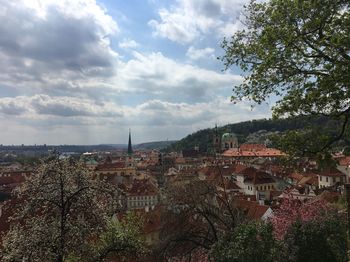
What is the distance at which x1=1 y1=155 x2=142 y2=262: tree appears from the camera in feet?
50.9

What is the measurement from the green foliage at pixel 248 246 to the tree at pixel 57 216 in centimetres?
519

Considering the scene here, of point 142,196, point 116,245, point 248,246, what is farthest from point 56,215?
point 142,196

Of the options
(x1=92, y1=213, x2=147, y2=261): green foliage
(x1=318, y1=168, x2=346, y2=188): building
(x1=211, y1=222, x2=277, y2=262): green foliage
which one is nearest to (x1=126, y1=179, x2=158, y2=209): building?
(x1=318, y1=168, x2=346, y2=188): building

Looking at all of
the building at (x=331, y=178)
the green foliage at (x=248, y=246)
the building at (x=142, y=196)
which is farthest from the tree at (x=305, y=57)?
the building at (x=142, y=196)

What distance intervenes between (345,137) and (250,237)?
15.4 feet

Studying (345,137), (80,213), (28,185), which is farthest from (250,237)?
(28,185)

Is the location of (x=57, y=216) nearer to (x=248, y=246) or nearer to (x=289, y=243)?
(x=248, y=246)

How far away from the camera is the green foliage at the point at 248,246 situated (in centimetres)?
1338

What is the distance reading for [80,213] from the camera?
54.8 feet

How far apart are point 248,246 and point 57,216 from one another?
7.58 meters

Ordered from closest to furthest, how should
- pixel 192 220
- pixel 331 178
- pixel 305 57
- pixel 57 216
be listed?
1. pixel 305 57
2. pixel 57 216
3. pixel 192 220
4. pixel 331 178

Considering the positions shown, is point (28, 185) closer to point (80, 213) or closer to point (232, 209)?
point (80, 213)

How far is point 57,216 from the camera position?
16438mm

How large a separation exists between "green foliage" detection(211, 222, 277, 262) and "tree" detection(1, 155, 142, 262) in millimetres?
5190
